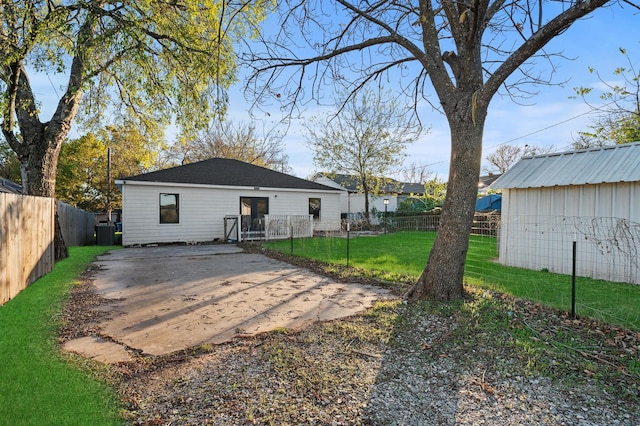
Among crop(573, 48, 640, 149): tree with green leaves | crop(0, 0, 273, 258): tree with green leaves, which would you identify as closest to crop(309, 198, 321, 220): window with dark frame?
crop(0, 0, 273, 258): tree with green leaves

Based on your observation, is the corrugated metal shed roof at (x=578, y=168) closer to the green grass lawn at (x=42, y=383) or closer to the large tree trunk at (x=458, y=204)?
the large tree trunk at (x=458, y=204)

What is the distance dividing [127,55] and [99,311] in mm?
6112

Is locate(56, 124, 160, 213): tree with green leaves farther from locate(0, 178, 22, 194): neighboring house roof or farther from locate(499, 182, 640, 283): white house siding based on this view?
locate(499, 182, 640, 283): white house siding

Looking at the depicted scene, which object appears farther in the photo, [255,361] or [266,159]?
[266,159]

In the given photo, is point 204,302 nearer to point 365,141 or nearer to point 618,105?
point 618,105

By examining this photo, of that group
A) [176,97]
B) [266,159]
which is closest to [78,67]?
[176,97]

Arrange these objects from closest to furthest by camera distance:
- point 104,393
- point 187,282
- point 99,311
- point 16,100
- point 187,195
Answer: point 104,393 → point 99,311 → point 187,282 → point 16,100 → point 187,195

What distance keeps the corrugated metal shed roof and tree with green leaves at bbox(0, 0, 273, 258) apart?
22.4ft

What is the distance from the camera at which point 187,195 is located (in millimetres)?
14148

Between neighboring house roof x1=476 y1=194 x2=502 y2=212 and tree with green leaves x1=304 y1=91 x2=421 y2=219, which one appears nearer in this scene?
neighboring house roof x1=476 y1=194 x2=502 y2=212

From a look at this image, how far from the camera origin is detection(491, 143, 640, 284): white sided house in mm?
6234

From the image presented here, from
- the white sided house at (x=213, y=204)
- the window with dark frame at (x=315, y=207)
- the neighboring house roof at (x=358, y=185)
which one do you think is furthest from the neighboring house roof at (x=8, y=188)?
the neighboring house roof at (x=358, y=185)

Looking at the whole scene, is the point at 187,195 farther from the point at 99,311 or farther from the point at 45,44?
the point at 99,311

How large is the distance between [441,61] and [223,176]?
12.4m
